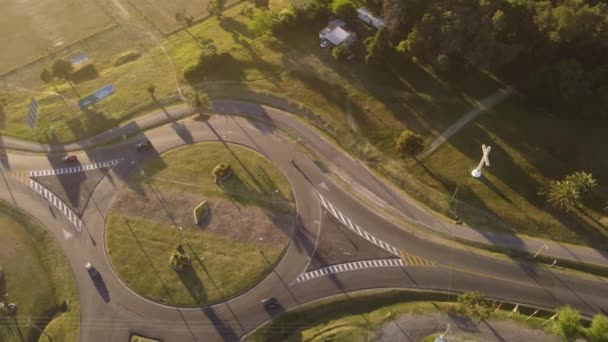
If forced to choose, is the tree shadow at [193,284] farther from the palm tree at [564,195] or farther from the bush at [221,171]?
the palm tree at [564,195]

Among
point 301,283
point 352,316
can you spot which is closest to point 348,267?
point 352,316

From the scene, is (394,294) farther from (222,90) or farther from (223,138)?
(222,90)

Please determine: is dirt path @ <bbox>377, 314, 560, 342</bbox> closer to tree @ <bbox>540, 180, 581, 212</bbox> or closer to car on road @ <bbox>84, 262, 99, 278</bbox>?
→ tree @ <bbox>540, 180, 581, 212</bbox>

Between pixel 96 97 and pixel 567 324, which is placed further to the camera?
pixel 96 97

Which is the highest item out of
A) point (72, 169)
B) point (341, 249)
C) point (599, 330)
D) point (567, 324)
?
point (599, 330)

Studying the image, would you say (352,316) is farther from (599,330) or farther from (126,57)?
(126,57)

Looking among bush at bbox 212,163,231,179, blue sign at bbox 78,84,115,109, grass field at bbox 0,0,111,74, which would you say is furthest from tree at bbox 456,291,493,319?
grass field at bbox 0,0,111,74
